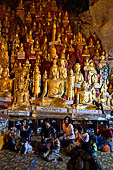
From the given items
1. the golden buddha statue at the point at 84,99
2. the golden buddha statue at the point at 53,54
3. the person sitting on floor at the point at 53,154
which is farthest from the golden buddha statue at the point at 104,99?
the person sitting on floor at the point at 53,154

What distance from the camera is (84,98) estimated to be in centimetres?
802

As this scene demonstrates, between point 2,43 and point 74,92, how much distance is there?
3748 millimetres

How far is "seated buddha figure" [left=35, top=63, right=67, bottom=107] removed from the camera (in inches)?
312

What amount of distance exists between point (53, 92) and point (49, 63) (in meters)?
1.33

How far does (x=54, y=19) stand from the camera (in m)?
8.92

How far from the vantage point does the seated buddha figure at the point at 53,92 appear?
7.92 m

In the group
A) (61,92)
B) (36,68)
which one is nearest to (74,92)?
(61,92)

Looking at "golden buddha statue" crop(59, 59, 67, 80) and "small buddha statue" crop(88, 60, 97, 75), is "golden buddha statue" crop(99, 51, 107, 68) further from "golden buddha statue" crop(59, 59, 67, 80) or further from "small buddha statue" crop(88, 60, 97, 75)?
"golden buddha statue" crop(59, 59, 67, 80)

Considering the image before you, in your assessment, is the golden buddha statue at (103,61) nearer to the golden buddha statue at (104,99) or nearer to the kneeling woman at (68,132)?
the golden buddha statue at (104,99)

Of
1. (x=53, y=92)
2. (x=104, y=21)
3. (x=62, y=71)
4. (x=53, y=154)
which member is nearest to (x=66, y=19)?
(x=104, y=21)

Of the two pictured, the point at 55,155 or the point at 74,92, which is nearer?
the point at 55,155

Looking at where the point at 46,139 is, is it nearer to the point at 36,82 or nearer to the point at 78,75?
the point at 36,82

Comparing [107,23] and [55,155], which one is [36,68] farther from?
[55,155]

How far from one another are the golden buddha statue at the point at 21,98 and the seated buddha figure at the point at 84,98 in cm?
203
